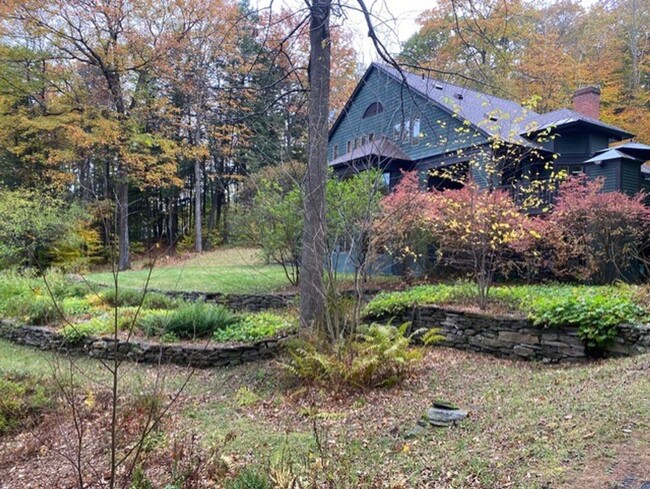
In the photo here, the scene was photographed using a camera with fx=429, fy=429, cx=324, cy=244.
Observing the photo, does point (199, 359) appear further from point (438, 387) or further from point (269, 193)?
point (269, 193)

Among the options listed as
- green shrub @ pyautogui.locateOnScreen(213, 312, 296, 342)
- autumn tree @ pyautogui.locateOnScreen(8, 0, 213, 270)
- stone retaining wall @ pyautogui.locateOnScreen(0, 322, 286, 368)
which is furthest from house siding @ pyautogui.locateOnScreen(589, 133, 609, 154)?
autumn tree @ pyautogui.locateOnScreen(8, 0, 213, 270)

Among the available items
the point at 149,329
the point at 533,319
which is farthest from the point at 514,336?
the point at 149,329

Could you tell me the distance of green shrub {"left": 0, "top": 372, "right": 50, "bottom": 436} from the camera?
4.48 m

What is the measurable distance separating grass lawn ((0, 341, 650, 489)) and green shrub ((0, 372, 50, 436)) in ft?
0.78

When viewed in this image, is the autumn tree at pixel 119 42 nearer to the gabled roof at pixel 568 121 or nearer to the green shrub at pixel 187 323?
the green shrub at pixel 187 323

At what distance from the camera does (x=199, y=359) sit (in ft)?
22.3

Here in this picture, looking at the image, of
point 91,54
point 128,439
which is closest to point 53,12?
point 91,54

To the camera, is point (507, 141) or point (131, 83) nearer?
point (507, 141)

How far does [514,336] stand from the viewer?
6562mm

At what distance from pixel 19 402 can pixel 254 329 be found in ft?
11.1

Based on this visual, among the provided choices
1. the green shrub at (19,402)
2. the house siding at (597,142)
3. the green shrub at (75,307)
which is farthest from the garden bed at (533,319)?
the house siding at (597,142)

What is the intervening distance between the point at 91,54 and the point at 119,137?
3.32 meters

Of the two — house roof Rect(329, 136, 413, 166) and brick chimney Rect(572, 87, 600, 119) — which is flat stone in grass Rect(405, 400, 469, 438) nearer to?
house roof Rect(329, 136, 413, 166)

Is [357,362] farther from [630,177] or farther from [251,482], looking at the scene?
[630,177]
